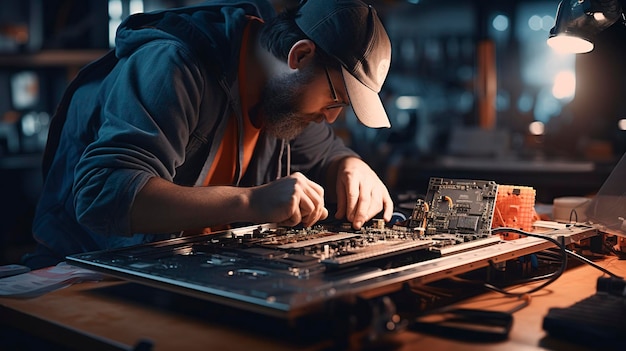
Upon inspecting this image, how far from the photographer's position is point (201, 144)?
74.7 inches

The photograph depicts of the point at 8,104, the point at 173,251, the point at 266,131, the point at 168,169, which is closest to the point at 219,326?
the point at 173,251

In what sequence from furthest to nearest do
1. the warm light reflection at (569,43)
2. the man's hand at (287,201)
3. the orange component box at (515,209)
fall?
the warm light reflection at (569,43), the orange component box at (515,209), the man's hand at (287,201)

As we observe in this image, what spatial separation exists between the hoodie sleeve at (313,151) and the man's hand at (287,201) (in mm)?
747

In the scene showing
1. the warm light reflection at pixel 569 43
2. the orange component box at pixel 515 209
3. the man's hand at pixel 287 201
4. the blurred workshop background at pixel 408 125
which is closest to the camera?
the man's hand at pixel 287 201

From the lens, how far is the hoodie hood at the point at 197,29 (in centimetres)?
183

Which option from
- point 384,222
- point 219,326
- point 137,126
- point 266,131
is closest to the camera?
point 219,326

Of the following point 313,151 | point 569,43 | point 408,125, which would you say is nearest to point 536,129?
point 408,125

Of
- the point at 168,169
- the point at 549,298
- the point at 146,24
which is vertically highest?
the point at 146,24

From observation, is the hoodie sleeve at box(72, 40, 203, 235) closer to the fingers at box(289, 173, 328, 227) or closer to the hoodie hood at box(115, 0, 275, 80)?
the hoodie hood at box(115, 0, 275, 80)

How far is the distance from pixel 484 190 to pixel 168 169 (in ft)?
2.49

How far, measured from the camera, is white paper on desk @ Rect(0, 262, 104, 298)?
132 centimetres

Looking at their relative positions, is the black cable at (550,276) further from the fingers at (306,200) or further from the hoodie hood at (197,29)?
the hoodie hood at (197,29)

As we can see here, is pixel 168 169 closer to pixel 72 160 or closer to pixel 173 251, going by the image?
pixel 173 251

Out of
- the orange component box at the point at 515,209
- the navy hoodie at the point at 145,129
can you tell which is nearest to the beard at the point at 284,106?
the navy hoodie at the point at 145,129
